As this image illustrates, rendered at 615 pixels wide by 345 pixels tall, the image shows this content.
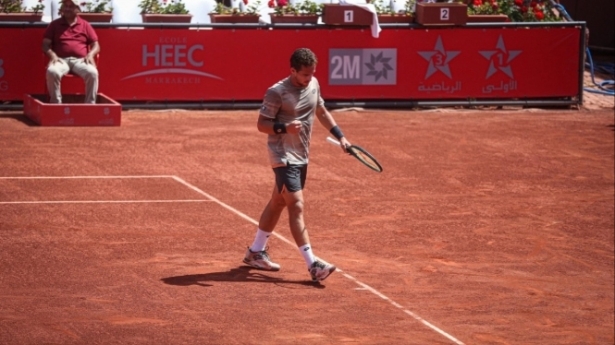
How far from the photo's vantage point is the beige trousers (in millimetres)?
18000

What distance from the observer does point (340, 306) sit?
991 cm

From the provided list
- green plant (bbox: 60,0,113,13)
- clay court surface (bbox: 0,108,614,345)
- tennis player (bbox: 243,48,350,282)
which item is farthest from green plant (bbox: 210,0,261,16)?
tennis player (bbox: 243,48,350,282)

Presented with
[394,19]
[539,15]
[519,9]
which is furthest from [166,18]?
[539,15]

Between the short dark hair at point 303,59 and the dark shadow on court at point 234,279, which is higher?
the short dark hair at point 303,59

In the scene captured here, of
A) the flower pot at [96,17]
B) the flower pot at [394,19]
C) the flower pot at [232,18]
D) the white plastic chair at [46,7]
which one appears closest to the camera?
the flower pot at [96,17]

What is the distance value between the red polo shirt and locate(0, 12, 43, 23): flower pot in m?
1.35

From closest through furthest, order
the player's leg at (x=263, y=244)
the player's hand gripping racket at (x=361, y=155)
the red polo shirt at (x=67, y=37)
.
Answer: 1. the player's hand gripping racket at (x=361, y=155)
2. the player's leg at (x=263, y=244)
3. the red polo shirt at (x=67, y=37)

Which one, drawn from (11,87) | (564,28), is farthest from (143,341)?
(564,28)

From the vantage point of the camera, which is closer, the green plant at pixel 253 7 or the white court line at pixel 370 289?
the white court line at pixel 370 289

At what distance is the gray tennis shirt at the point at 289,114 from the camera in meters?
10.4

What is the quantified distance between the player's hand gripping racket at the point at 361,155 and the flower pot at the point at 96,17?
9647mm

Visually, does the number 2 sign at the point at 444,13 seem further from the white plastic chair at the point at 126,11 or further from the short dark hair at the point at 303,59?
the short dark hair at the point at 303,59

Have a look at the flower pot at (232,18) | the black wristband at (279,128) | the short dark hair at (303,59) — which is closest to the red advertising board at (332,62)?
the flower pot at (232,18)

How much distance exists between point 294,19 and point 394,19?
1988 millimetres
